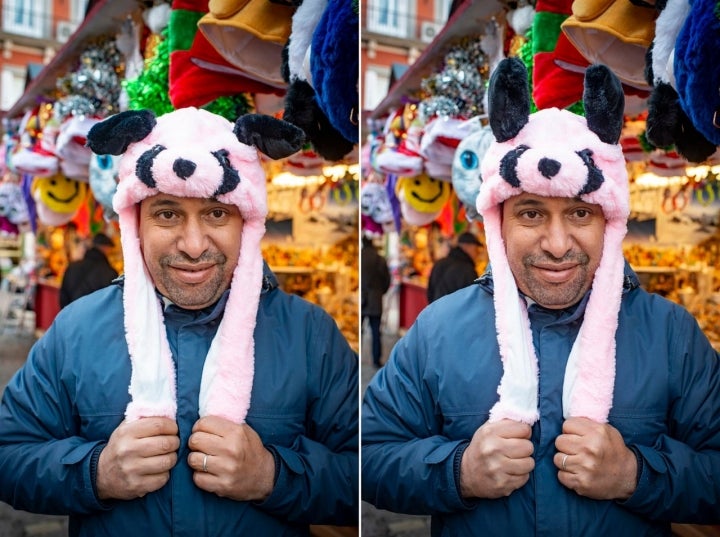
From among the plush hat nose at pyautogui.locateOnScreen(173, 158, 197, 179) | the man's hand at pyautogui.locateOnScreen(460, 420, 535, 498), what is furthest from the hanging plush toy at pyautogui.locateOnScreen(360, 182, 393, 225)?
the man's hand at pyautogui.locateOnScreen(460, 420, 535, 498)

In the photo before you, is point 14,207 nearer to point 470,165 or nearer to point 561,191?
point 470,165

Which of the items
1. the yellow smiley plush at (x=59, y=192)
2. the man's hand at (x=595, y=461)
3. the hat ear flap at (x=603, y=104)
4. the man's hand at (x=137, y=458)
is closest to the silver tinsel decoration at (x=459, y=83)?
the hat ear flap at (x=603, y=104)

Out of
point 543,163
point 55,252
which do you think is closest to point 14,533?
point 55,252

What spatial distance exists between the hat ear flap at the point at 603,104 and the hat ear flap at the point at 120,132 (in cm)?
104

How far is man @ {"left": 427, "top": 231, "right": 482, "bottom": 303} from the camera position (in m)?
2.06

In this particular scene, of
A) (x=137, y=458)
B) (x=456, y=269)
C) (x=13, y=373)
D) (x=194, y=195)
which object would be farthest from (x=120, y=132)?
(x=456, y=269)

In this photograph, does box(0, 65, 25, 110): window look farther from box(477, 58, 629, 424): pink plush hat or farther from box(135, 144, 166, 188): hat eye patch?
box(477, 58, 629, 424): pink plush hat

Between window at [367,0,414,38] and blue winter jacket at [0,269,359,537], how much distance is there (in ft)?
2.55

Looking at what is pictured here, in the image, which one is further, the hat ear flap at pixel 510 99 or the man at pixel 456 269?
the man at pixel 456 269

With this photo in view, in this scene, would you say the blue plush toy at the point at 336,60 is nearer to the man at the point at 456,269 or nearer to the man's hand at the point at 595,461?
the man at the point at 456,269

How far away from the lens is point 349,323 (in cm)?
217

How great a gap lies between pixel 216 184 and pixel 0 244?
0.78 metres

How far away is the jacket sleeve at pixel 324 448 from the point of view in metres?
2.00

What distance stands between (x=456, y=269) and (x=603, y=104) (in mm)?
568
